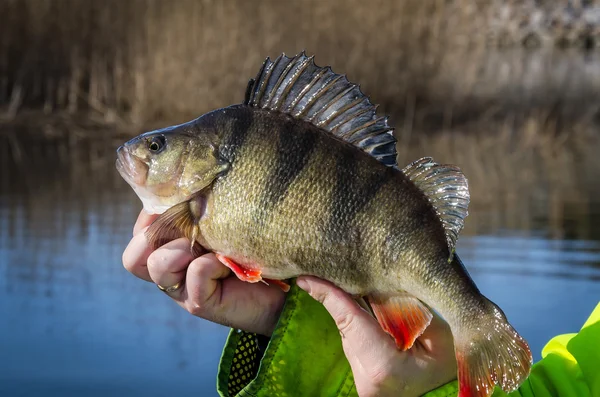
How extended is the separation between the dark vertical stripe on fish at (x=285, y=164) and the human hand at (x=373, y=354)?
6.3 inches

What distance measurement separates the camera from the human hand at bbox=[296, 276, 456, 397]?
1912 millimetres

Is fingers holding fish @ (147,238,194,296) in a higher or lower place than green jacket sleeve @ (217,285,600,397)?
higher

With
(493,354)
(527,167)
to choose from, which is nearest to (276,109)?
(493,354)

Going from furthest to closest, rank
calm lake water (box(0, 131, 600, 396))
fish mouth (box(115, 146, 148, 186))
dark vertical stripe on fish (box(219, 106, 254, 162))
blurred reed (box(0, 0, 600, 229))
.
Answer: blurred reed (box(0, 0, 600, 229))
calm lake water (box(0, 131, 600, 396))
fish mouth (box(115, 146, 148, 186))
dark vertical stripe on fish (box(219, 106, 254, 162))

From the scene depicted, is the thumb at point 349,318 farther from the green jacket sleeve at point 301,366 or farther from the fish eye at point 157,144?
the fish eye at point 157,144

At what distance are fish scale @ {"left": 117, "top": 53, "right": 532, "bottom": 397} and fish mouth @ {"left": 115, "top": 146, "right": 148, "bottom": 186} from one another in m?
0.09

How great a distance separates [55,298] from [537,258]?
3066mm

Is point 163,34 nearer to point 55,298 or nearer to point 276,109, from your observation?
point 55,298

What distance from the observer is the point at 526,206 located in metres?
8.21

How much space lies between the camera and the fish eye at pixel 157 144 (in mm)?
1977

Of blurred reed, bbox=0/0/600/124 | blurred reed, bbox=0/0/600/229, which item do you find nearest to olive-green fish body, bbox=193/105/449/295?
blurred reed, bbox=0/0/600/229

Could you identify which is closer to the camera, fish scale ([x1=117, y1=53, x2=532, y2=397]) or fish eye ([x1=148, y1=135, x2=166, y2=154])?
fish scale ([x1=117, y1=53, x2=532, y2=397])

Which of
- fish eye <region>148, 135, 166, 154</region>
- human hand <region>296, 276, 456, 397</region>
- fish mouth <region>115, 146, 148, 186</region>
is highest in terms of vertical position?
fish eye <region>148, 135, 166, 154</region>

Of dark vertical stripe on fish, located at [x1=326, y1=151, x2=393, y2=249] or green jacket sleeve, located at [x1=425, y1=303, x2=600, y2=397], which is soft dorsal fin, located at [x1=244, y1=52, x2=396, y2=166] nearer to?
dark vertical stripe on fish, located at [x1=326, y1=151, x2=393, y2=249]
